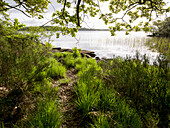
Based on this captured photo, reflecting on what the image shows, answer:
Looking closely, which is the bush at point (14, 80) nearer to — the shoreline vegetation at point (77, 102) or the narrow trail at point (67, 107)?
the shoreline vegetation at point (77, 102)

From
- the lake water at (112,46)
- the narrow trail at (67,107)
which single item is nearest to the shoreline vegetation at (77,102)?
the narrow trail at (67,107)

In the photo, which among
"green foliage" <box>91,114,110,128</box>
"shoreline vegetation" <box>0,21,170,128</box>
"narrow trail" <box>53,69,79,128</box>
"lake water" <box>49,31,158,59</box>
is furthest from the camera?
"lake water" <box>49,31,158,59</box>

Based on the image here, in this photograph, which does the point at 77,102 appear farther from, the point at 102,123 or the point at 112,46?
the point at 112,46

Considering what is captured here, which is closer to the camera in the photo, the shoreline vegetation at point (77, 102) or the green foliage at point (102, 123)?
the green foliage at point (102, 123)

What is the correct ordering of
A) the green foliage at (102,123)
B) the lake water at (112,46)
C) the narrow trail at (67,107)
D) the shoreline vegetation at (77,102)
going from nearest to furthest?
the green foliage at (102,123), the shoreline vegetation at (77,102), the narrow trail at (67,107), the lake water at (112,46)

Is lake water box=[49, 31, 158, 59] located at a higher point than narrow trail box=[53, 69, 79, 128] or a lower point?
higher

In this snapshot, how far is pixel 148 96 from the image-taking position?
224 centimetres

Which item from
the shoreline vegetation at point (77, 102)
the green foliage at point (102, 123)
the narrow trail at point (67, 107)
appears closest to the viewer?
the green foliage at point (102, 123)

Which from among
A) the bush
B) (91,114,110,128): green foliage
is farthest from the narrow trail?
the bush

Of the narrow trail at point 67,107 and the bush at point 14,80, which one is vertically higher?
the bush at point 14,80

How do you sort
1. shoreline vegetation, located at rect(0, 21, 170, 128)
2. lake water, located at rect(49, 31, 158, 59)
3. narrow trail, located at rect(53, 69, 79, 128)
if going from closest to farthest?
shoreline vegetation, located at rect(0, 21, 170, 128) → narrow trail, located at rect(53, 69, 79, 128) → lake water, located at rect(49, 31, 158, 59)

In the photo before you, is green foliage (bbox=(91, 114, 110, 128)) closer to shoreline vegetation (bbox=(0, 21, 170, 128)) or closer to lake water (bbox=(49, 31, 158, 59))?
shoreline vegetation (bbox=(0, 21, 170, 128))

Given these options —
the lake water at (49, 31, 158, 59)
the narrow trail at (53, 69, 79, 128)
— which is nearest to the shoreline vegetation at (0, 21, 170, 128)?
the narrow trail at (53, 69, 79, 128)

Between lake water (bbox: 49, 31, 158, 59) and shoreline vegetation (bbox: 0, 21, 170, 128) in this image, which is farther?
lake water (bbox: 49, 31, 158, 59)
